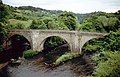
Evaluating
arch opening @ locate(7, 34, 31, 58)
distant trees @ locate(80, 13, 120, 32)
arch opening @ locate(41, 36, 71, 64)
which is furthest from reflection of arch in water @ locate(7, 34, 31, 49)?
distant trees @ locate(80, 13, 120, 32)

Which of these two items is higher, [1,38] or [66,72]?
[1,38]

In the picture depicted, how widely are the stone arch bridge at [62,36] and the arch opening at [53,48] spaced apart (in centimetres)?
192

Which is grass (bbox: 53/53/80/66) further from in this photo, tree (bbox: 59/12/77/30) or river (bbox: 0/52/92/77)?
tree (bbox: 59/12/77/30)

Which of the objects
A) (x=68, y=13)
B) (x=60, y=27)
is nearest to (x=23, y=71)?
(x=60, y=27)

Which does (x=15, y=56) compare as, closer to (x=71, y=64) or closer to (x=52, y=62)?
(x=52, y=62)

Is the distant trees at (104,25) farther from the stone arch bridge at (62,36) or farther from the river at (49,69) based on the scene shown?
the river at (49,69)

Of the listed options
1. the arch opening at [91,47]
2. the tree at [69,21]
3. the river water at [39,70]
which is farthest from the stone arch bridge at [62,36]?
the tree at [69,21]

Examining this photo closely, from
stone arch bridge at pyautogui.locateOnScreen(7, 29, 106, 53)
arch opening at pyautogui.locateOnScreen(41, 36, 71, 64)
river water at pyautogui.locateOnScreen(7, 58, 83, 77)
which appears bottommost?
river water at pyautogui.locateOnScreen(7, 58, 83, 77)

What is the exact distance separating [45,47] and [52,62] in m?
16.5

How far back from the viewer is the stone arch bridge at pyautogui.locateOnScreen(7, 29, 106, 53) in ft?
213

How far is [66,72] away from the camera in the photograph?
53625 mm

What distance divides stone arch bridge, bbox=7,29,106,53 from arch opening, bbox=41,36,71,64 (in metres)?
1.92

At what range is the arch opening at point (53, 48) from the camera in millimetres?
67000

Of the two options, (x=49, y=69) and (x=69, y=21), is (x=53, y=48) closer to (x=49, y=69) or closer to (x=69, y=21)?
(x=49, y=69)
